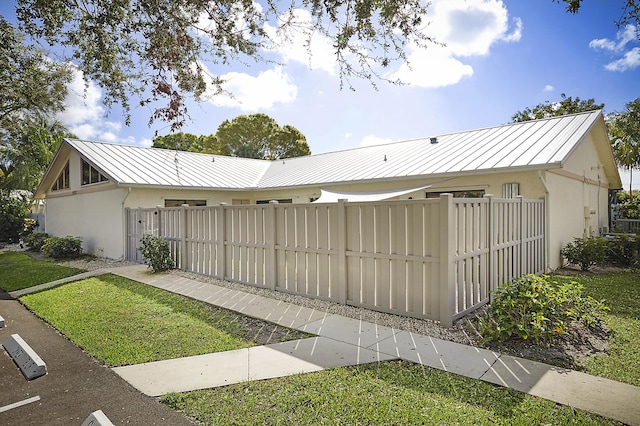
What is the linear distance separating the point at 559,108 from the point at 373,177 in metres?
23.7

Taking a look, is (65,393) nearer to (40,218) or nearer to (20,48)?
(20,48)

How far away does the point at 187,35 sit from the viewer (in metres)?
4.54

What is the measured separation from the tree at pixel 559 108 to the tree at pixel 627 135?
274 centimetres

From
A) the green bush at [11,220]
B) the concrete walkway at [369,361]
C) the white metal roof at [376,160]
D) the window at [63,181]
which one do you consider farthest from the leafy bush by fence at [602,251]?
the green bush at [11,220]

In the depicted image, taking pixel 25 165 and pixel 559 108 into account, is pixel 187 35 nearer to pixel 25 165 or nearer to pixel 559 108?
pixel 25 165

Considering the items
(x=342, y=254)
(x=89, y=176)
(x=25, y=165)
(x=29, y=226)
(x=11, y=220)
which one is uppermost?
(x=25, y=165)

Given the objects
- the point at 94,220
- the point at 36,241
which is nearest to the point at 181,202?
the point at 94,220

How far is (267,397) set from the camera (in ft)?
11.0

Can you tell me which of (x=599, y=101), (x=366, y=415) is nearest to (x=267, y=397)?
(x=366, y=415)

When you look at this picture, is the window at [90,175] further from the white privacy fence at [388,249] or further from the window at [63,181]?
the white privacy fence at [388,249]

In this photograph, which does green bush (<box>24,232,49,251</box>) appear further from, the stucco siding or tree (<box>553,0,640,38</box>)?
tree (<box>553,0,640,38</box>)

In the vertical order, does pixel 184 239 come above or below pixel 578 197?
below

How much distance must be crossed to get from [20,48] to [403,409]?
12.1 meters

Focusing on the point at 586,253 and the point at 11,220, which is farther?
the point at 11,220
